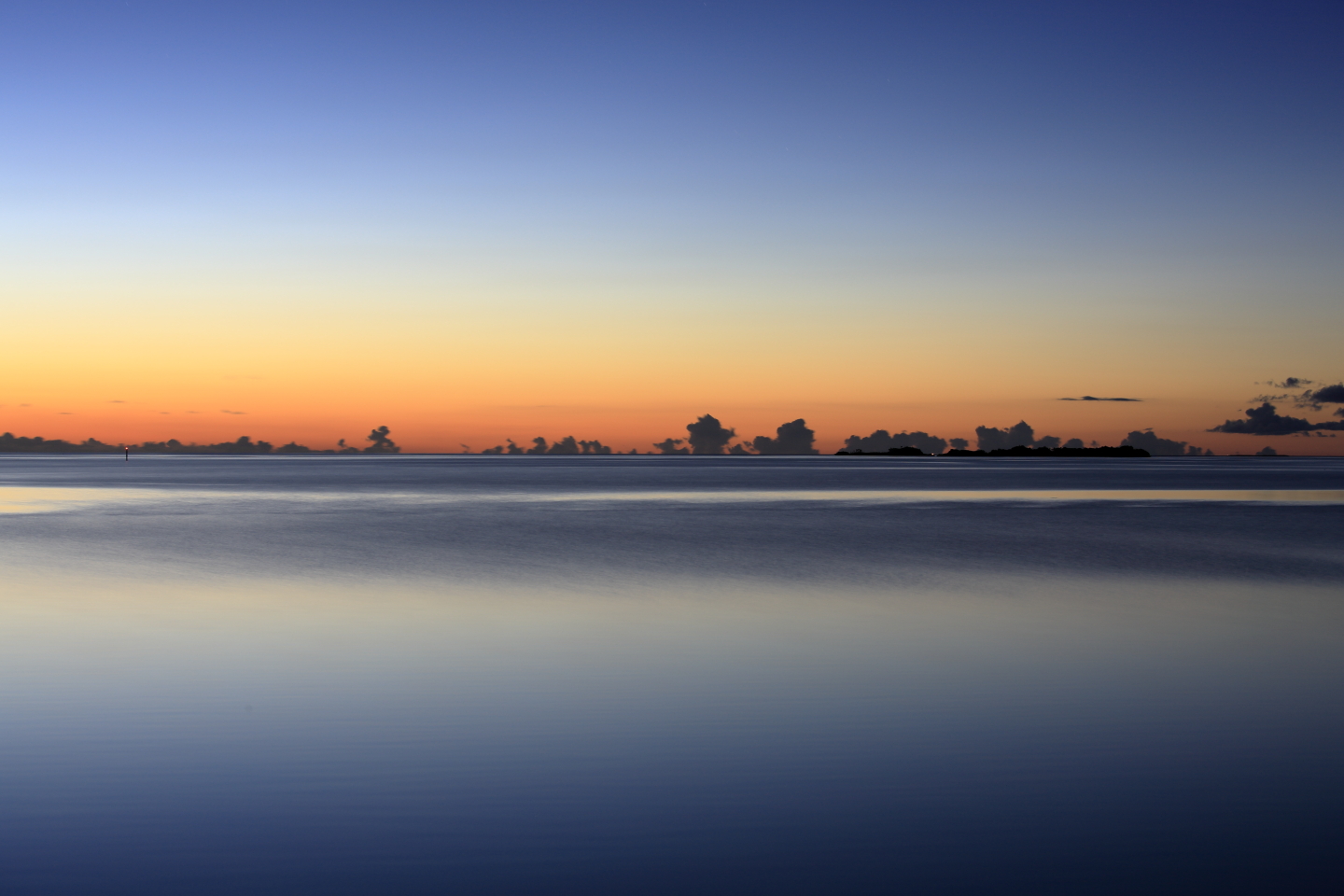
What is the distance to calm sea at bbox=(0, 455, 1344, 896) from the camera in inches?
249

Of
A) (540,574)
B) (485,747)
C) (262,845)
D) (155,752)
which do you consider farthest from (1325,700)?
(540,574)

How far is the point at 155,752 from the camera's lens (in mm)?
8609

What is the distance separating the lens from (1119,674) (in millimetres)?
11812

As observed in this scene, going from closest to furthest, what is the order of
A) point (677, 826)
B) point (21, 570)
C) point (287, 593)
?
point (677, 826) < point (287, 593) < point (21, 570)

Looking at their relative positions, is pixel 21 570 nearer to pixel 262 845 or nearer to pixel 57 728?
pixel 57 728

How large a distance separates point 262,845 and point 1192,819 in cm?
589

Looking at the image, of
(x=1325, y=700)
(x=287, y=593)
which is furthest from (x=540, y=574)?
(x=1325, y=700)

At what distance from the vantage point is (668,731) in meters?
9.38

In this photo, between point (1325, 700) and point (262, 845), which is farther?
point (1325, 700)

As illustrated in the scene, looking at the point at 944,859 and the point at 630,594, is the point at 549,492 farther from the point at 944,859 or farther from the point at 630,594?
the point at 944,859

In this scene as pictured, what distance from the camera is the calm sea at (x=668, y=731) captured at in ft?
20.8

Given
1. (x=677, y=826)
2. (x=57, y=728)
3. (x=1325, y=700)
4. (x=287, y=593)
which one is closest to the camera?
(x=677, y=826)

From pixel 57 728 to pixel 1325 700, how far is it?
11796 millimetres

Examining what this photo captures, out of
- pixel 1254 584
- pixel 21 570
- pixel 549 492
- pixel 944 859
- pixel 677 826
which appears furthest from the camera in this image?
pixel 549 492
